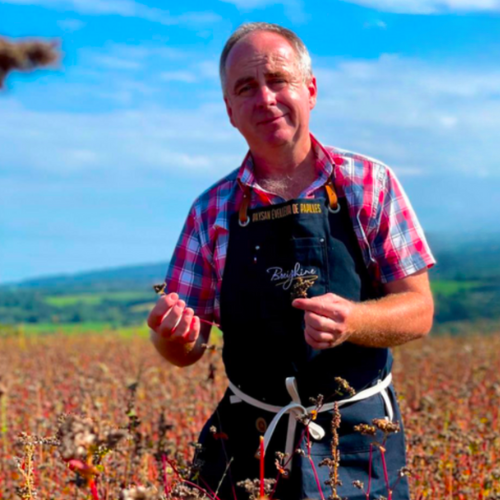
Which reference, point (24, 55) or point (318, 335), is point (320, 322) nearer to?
point (318, 335)

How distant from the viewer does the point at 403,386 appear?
249 inches

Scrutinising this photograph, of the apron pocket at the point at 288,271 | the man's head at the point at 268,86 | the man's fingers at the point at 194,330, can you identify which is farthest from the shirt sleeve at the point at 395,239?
the man's fingers at the point at 194,330

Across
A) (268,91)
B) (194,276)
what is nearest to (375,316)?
(194,276)

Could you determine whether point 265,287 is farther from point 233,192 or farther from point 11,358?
point 11,358

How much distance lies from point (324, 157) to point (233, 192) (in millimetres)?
375

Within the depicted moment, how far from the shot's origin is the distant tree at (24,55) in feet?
2.96

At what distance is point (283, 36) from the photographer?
9.25ft

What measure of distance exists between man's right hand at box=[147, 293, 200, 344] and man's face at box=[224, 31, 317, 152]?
79 cm

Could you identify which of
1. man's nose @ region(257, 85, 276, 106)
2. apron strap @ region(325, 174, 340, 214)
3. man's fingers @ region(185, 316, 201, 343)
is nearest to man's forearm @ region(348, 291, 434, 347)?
apron strap @ region(325, 174, 340, 214)

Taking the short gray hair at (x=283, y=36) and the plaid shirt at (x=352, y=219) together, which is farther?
the short gray hair at (x=283, y=36)

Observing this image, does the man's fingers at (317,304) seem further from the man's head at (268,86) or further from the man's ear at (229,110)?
the man's ear at (229,110)

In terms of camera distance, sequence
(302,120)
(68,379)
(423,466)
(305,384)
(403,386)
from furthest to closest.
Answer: (68,379) → (403,386) → (423,466) → (302,120) → (305,384)

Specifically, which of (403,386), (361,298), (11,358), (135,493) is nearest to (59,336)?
(11,358)

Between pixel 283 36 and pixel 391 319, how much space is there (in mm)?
1121
